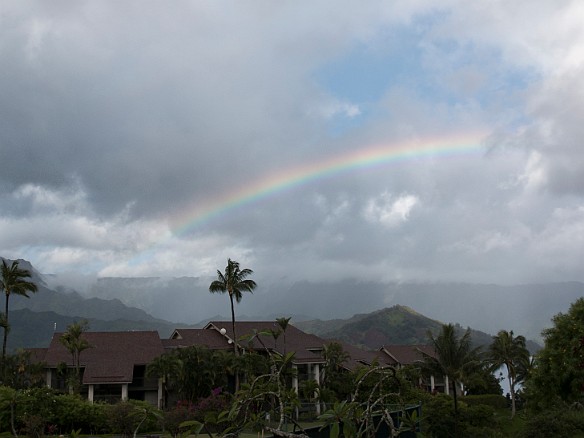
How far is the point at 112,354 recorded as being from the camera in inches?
2096

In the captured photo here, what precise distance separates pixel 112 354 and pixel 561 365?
124ft

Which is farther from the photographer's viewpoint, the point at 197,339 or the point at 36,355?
the point at 197,339

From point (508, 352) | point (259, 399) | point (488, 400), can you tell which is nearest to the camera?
point (259, 399)

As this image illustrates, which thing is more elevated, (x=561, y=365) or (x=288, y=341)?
(x=288, y=341)

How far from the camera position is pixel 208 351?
48.0m

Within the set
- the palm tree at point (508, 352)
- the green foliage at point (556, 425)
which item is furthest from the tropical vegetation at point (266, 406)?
the palm tree at point (508, 352)

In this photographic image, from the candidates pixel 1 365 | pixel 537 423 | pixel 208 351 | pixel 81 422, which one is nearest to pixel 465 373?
pixel 537 423

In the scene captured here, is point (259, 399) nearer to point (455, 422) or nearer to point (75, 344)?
point (455, 422)

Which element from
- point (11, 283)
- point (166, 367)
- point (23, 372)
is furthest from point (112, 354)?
point (11, 283)

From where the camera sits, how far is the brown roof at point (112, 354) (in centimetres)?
4909

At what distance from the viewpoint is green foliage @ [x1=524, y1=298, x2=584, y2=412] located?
33.5m

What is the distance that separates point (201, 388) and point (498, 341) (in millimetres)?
44622

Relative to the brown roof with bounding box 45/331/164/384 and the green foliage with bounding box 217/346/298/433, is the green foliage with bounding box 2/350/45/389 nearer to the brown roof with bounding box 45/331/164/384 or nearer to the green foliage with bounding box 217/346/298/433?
the brown roof with bounding box 45/331/164/384

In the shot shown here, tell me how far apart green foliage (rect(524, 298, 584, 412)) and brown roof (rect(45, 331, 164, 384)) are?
105 feet
